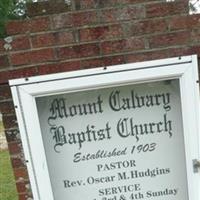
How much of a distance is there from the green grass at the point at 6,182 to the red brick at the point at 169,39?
3.58 metres

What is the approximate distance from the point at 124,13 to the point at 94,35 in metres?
0.20

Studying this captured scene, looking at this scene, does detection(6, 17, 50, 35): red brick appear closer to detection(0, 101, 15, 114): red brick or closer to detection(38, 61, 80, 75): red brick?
detection(38, 61, 80, 75): red brick

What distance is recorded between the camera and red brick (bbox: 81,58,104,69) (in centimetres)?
226

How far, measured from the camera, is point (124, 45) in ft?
7.38

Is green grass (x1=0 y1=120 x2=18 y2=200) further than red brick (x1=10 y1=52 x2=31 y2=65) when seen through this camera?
Yes

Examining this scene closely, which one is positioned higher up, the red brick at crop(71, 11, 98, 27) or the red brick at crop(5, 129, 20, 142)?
the red brick at crop(71, 11, 98, 27)

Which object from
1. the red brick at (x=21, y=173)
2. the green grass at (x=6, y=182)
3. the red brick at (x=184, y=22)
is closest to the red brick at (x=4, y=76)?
the red brick at (x=21, y=173)

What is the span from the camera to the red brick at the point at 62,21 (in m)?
2.21

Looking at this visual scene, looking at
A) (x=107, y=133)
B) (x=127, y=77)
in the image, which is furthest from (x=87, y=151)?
(x=127, y=77)

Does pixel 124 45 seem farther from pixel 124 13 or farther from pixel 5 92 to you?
pixel 5 92

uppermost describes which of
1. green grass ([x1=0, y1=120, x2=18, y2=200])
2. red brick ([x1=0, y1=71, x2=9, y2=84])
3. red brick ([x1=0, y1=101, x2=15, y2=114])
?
red brick ([x1=0, y1=71, x2=9, y2=84])

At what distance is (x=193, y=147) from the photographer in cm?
229

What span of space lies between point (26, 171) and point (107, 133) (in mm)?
513

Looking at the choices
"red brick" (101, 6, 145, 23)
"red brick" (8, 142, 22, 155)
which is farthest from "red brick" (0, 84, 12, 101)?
A: "red brick" (101, 6, 145, 23)
